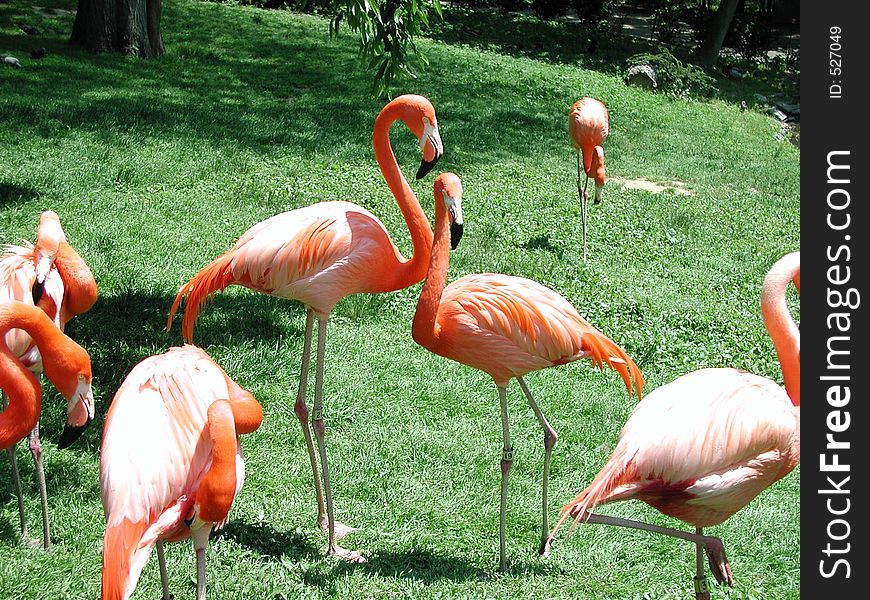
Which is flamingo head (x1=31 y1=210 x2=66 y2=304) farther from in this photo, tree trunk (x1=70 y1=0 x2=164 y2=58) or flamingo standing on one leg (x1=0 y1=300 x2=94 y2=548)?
tree trunk (x1=70 y1=0 x2=164 y2=58)

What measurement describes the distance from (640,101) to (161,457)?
41.7 ft

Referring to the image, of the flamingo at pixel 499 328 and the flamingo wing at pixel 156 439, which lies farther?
the flamingo at pixel 499 328

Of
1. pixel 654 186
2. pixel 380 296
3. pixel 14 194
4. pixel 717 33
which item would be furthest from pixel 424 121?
pixel 717 33

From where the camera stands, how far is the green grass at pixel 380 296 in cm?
373

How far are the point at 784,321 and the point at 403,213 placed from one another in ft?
5.59

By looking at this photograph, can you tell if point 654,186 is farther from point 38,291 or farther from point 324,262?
point 38,291

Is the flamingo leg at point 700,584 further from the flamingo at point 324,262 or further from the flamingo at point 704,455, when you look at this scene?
the flamingo at point 324,262

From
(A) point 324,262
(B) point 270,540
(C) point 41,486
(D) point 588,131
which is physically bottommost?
(B) point 270,540

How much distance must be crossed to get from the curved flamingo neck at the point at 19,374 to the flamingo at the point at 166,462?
28cm

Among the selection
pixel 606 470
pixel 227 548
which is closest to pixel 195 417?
pixel 227 548

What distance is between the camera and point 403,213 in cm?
392

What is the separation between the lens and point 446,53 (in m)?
15.2

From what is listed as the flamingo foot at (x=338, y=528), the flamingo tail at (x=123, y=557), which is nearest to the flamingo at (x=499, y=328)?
the flamingo foot at (x=338, y=528)

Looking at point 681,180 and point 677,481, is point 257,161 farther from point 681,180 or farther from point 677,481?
point 677,481
